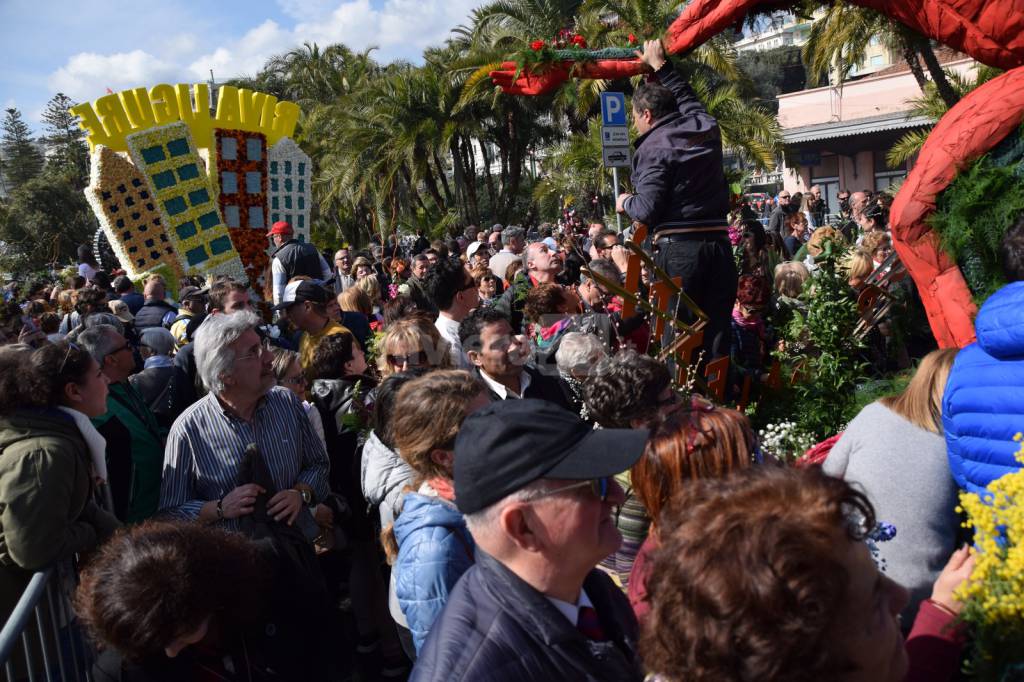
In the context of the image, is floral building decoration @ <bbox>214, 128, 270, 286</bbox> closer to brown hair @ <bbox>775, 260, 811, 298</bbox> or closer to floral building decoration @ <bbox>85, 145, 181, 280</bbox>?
floral building decoration @ <bbox>85, 145, 181, 280</bbox>

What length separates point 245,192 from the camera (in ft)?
39.3

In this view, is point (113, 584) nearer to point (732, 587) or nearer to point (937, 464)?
point (732, 587)

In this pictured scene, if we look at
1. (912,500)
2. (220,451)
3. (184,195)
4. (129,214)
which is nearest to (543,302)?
(220,451)

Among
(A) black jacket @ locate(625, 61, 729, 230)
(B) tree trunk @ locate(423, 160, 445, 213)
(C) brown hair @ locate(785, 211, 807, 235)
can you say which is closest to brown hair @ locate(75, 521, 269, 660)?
(A) black jacket @ locate(625, 61, 729, 230)

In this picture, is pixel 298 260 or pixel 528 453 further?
pixel 298 260

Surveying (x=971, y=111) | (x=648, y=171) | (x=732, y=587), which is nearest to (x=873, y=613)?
(x=732, y=587)

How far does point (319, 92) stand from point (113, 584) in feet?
117

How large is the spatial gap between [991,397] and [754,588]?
1505 mm

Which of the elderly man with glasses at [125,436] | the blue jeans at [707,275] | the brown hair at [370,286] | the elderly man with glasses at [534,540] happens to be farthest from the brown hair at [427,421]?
the brown hair at [370,286]

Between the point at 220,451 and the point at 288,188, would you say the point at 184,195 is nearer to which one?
the point at 288,188

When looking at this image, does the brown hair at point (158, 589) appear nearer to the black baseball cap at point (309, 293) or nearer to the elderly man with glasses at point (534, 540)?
the elderly man with glasses at point (534, 540)

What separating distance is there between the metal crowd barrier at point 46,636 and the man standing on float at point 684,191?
3474 millimetres

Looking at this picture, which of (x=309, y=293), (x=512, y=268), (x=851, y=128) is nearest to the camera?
(x=309, y=293)

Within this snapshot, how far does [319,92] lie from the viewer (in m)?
35.5
